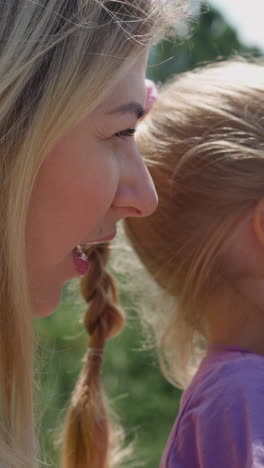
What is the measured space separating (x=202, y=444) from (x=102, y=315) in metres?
0.49

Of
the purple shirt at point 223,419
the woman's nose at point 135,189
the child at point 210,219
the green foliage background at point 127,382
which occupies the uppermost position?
the woman's nose at point 135,189

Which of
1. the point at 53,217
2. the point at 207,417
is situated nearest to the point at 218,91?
the point at 53,217

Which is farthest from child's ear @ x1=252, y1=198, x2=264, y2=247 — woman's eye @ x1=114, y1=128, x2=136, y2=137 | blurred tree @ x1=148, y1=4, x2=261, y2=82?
blurred tree @ x1=148, y1=4, x2=261, y2=82

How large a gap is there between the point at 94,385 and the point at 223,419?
18.1 inches

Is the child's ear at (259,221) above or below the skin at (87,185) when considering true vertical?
below

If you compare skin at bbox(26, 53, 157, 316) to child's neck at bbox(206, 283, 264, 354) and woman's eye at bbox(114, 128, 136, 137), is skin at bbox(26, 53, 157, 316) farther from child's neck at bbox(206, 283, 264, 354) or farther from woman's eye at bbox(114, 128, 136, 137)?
child's neck at bbox(206, 283, 264, 354)

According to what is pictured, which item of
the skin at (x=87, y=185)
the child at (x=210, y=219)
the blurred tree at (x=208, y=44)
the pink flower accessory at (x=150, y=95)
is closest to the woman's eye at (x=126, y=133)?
the skin at (x=87, y=185)

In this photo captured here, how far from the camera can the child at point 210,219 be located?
1650mm

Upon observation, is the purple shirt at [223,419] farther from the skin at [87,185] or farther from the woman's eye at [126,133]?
the woman's eye at [126,133]

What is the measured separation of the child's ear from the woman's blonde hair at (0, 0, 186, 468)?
427 mm

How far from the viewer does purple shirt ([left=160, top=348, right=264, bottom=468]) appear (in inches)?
55.2

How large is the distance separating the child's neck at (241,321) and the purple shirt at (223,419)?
0.15ft

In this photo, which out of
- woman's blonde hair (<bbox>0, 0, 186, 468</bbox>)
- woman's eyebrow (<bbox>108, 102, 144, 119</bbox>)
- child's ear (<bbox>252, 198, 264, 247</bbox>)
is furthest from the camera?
child's ear (<bbox>252, 198, 264, 247</bbox>)

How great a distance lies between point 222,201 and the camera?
1676 mm
